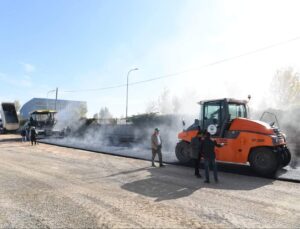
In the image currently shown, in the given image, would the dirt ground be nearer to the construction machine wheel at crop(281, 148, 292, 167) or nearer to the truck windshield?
the construction machine wheel at crop(281, 148, 292, 167)

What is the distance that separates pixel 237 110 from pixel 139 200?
6.77m

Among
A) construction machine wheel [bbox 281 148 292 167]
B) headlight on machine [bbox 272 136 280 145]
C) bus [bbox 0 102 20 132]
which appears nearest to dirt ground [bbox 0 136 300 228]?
headlight on machine [bbox 272 136 280 145]

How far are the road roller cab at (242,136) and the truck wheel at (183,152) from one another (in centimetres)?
53

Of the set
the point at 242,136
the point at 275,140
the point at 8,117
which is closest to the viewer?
the point at 275,140

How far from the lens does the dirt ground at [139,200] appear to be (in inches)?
246

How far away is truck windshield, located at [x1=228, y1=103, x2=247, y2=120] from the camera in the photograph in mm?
12798

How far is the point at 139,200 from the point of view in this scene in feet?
25.6

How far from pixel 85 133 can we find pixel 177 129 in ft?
33.2

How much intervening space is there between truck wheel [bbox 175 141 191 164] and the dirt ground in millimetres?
1872

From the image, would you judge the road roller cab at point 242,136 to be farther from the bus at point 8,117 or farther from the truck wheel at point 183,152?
the bus at point 8,117

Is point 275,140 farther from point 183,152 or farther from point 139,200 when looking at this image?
point 139,200

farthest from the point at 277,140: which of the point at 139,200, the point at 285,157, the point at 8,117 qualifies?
the point at 8,117

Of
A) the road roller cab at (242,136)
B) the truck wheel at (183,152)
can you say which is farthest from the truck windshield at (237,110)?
the truck wheel at (183,152)

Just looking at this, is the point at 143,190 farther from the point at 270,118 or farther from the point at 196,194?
the point at 270,118
